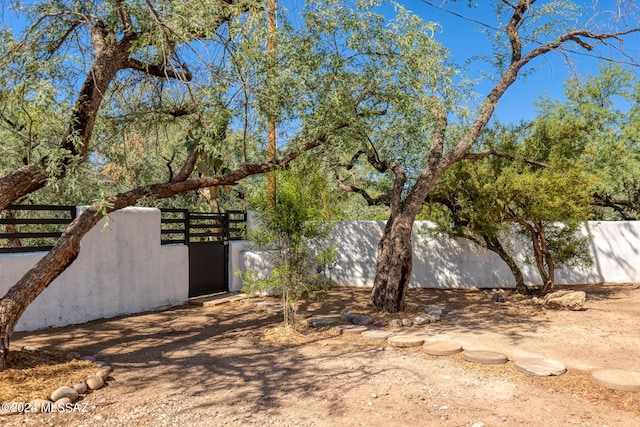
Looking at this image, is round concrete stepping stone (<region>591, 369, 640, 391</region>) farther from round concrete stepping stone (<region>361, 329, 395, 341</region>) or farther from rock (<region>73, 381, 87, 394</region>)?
rock (<region>73, 381, 87, 394</region>)

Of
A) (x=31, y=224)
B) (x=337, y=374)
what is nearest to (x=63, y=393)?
(x=337, y=374)

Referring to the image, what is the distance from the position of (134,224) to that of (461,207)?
722cm

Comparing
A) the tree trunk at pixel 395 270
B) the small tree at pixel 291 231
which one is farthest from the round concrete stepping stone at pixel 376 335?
the tree trunk at pixel 395 270

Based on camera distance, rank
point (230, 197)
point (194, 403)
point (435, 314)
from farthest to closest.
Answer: point (230, 197)
point (435, 314)
point (194, 403)

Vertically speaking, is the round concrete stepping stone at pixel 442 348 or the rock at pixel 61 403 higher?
the rock at pixel 61 403

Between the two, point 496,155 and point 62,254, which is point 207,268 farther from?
point 496,155

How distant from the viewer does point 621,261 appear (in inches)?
537

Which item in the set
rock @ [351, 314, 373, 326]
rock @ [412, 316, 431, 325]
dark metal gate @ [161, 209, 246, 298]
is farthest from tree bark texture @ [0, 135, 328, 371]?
dark metal gate @ [161, 209, 246, 298]

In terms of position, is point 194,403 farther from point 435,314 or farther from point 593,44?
point 593,44

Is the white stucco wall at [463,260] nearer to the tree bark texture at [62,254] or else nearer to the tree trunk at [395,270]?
the tree trunk at [395,270]

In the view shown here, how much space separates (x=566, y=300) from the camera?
9.20 m

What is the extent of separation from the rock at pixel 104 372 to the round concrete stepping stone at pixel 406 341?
3611mm

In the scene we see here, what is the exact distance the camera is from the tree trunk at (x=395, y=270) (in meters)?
8.84

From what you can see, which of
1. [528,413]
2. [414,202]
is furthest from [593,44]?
[528,413]
